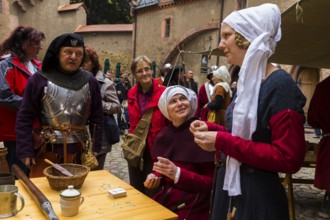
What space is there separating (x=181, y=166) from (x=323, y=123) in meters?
1.56

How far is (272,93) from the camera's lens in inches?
55.3

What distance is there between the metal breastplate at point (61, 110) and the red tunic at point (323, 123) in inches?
83.9

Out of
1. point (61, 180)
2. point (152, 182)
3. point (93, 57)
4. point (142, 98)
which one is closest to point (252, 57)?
point (152, 182)

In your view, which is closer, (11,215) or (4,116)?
(11,215)

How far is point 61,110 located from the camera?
8.61ft

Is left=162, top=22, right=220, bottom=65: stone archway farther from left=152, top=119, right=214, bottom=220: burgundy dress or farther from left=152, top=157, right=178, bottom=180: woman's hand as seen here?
left=152, top=157, right=178, bottom=180: woman's hand

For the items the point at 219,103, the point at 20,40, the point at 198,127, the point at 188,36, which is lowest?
the point at 219,103

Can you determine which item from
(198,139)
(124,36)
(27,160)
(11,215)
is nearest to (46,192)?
(11,215)

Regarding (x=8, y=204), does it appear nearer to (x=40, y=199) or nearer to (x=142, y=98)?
(x=40, y=199)

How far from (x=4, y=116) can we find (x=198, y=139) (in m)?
2.34

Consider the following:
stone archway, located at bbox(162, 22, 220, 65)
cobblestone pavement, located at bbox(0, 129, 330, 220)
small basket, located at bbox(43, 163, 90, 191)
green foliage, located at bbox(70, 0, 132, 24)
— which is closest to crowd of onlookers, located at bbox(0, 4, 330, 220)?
small basket, located at bbox(43, 163, 90, 191)

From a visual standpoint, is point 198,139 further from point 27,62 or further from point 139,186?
point 27,62

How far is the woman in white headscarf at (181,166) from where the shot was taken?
7.02 ft

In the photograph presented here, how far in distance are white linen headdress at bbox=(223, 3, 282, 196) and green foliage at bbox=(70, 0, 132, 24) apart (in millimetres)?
27932
